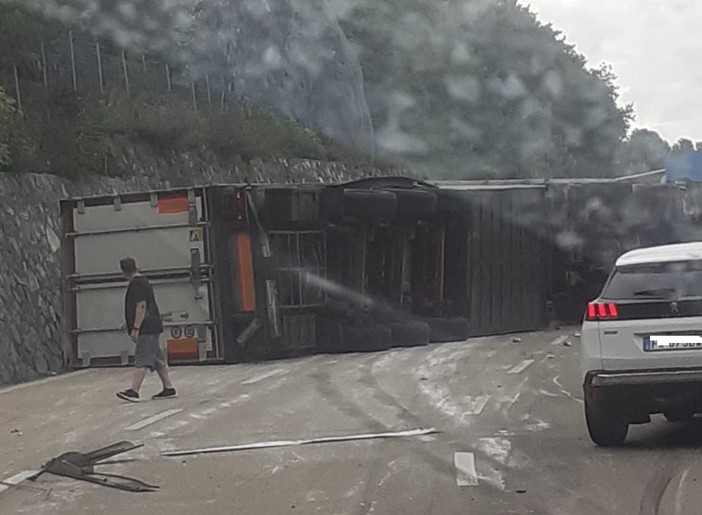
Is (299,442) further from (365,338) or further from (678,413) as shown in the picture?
(365,338)

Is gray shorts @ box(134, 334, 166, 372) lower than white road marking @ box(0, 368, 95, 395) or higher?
higher

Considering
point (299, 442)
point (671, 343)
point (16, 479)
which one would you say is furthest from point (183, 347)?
point (671, 343)

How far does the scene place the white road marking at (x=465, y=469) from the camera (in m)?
8.57

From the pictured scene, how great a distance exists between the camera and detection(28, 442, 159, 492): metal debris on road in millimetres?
8867

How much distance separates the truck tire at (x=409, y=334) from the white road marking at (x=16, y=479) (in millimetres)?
10943

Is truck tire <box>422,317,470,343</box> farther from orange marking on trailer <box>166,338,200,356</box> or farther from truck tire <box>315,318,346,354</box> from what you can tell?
orange marking on trailer <box>166,338,200,356</box>

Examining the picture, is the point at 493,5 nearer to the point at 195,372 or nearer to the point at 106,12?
the point at 106,12

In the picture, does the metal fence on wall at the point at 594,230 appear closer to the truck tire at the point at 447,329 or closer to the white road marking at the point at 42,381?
the truck tire at the point at 447,329

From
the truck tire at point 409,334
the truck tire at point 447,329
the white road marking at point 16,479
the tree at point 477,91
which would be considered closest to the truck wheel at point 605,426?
the white road marking at point 16,479

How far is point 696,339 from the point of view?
9344 mm

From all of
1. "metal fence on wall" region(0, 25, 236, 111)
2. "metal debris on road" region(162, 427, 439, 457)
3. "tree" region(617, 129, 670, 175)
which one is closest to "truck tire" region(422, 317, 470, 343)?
"metal fence on wall" region(0, 25, 236, 111)

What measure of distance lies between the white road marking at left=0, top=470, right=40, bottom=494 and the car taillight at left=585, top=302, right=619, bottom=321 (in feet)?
14.7

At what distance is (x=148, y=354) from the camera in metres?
14.0

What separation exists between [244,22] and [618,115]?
22.5 m
